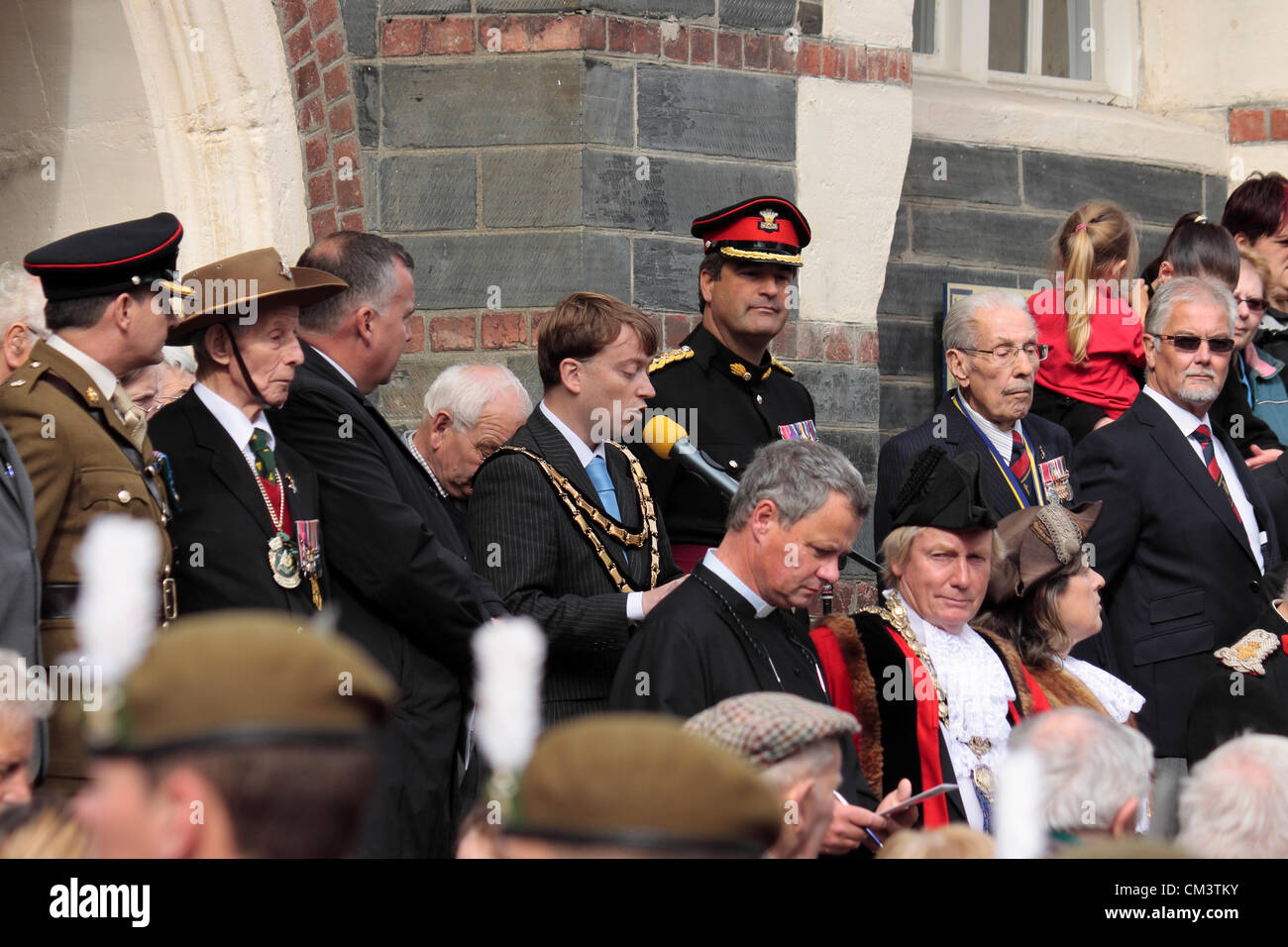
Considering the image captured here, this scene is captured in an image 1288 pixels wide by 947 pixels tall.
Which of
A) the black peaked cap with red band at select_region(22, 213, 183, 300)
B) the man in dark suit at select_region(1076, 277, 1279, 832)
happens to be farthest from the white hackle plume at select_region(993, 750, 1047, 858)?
the man in dark suit at select_region(1076, 277, 1279, 832)

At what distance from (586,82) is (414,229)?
2.58 ft

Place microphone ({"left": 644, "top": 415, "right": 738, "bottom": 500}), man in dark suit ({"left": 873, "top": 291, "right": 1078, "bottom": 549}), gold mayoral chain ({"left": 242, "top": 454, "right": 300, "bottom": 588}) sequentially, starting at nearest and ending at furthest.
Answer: gold mayoral chain ({"left": 242, "top": 454, "right": 300, "bottom": 588}) → microphone ({"left": 644, "top": 415, "right": 738, "bottom": 500}) → man in dark suit ({"left": 873, "top": 291, "right": 1078, "bottom": 549})

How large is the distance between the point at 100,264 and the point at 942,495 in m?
2.30

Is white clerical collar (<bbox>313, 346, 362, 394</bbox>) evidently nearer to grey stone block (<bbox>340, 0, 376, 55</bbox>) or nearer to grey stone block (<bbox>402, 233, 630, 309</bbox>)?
grey stone block (<bbox>402, 233, 630, 309</bbox>)

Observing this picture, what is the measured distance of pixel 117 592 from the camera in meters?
2.79

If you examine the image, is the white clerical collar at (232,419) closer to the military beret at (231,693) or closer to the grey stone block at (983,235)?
the military beret at (231,693)

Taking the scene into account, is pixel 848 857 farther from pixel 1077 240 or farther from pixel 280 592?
pixel 1077 240

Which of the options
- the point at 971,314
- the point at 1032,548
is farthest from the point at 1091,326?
the point at 1032,548

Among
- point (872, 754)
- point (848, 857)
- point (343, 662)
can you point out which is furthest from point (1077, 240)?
point (343, 662)

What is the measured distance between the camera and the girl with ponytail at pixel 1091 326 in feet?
22.5

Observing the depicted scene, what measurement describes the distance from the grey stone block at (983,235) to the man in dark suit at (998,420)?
5.95 ft

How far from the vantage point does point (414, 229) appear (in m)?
6.33

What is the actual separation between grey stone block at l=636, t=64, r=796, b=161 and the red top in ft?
3.99

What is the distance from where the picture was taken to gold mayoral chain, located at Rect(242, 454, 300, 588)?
4.11m
